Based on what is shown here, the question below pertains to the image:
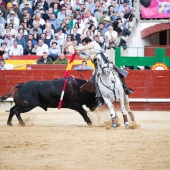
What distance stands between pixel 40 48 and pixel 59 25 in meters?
1.14

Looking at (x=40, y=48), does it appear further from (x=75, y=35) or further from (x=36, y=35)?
(x=75, y=35)

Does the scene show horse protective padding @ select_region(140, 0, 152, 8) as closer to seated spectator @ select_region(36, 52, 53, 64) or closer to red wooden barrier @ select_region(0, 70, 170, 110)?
red wooden barrier @ select_region(0, 70, 170, 110)

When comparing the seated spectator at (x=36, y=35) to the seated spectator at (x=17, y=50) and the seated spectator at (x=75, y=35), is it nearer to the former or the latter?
the seated spectator at (x=17, y=50)

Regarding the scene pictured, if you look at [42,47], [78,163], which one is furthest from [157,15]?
[78,163]

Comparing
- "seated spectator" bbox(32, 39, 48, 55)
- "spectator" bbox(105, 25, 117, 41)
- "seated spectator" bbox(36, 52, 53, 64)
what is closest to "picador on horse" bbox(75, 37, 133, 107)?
"seated spectator" bbox(36, 52, 53, 64)

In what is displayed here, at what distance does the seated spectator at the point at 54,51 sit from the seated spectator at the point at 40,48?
0.15 m

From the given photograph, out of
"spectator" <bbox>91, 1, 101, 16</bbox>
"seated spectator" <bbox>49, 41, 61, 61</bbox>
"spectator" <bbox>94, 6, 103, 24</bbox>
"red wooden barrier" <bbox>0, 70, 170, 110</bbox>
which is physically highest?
"spectator" <bbox>91, 1, 101, 16</bbox>

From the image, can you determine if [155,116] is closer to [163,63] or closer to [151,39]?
[163,63]

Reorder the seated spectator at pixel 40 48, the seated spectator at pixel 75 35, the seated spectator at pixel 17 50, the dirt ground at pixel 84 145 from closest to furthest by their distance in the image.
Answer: the dirt ground at pixel 84 145 → the seated spectator at pixel 40 48 → the seated spectator at pixel 17 50 → the seated spectator at pixel 75 35

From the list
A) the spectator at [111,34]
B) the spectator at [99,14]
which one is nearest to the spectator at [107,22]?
the spectator at [111,34]

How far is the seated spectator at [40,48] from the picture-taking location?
66.7ft

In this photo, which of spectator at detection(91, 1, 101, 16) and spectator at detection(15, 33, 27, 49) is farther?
spectator at detection(91, 1, 101, 16)

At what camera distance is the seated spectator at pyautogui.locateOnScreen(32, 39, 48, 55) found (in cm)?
2033

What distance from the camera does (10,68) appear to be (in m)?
20.1
